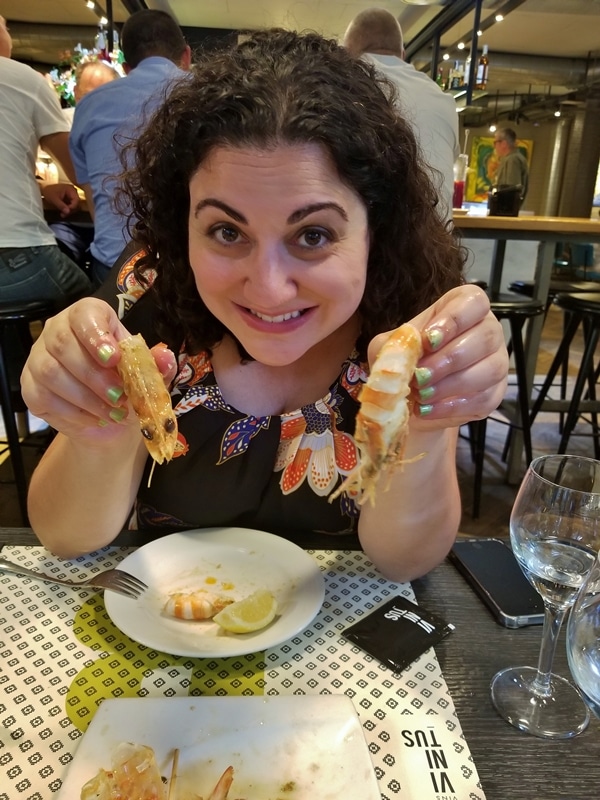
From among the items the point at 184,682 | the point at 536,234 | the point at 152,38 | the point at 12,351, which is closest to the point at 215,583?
the point at 184,682

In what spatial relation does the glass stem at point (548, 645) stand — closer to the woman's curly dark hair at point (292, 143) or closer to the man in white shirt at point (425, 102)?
the woman's curly dark hair at point (292, 143)

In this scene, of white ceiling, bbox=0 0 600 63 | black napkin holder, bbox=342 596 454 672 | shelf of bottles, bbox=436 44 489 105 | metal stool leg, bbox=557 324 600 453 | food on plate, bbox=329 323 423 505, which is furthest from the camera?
white ceiling, bbox=0 0 600 63

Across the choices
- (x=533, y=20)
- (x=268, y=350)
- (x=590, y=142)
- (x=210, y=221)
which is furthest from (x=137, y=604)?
(x=590, y=142)

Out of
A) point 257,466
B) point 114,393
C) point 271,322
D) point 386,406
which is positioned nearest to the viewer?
point 386,406

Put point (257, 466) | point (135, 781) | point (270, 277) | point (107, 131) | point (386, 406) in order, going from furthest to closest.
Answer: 1. point (107, 131)
2. point (257, 466)
3. point (270, 277)
4. point (386, 406)
5. point (135, 781)

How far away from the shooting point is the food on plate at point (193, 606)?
0.85m

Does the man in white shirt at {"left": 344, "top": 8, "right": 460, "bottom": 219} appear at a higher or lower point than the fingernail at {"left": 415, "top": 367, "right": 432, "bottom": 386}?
higher

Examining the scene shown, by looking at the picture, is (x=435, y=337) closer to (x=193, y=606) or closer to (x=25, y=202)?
(x=193, y=606)

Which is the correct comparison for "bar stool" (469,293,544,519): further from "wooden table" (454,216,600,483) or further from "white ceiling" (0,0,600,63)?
"white ceiling" (0,0,600,63)

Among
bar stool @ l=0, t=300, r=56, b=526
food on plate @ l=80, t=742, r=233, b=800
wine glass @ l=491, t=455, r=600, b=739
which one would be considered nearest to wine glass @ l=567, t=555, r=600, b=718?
wine glass @ l=491, t=455, r=600, b=739

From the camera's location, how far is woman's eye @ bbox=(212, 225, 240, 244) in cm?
91

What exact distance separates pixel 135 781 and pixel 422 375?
537 millimetres

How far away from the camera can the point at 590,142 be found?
438 inches

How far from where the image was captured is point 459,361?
767 mm
